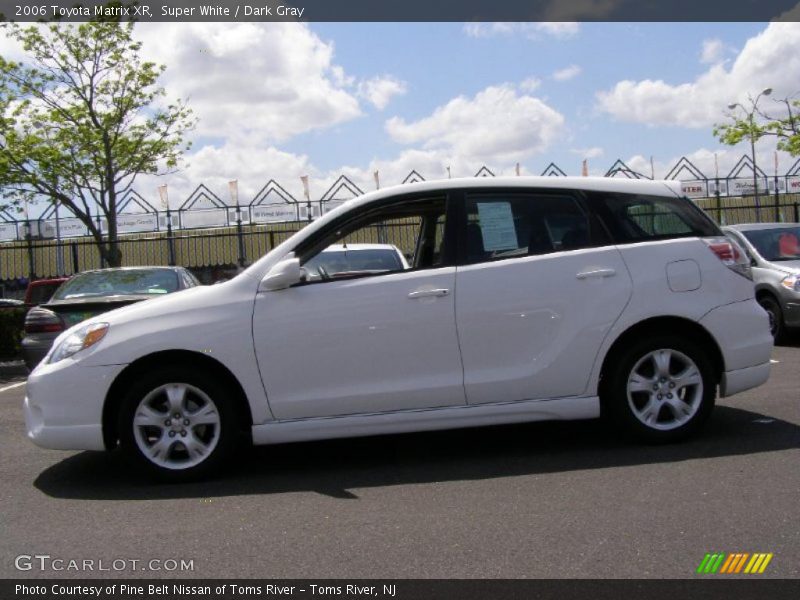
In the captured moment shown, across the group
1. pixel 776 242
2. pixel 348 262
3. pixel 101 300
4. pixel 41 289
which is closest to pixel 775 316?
pixel 776 242

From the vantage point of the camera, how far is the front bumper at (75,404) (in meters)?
5.14

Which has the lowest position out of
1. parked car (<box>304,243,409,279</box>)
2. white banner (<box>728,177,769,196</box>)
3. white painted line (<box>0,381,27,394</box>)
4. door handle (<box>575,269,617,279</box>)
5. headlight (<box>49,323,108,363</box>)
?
white painted line (<box>0,381,27,394</box>)

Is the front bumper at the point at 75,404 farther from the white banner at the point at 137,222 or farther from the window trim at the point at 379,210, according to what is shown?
the white banner at the point at 137,222

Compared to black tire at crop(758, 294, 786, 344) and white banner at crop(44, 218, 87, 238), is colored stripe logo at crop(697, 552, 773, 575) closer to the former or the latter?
black tire at crop(758, 294, 786, 344)

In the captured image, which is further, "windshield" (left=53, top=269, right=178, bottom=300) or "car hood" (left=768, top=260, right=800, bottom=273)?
"car hood" (left=768, top=260, right=800, bottom=273)

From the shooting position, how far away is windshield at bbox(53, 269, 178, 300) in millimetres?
9250

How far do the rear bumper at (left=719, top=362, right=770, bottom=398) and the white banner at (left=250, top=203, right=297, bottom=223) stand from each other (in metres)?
28.5

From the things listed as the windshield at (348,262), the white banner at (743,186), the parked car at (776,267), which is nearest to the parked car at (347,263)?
the windshield at (348,262)

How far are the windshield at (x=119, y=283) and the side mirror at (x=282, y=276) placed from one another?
13.9ft

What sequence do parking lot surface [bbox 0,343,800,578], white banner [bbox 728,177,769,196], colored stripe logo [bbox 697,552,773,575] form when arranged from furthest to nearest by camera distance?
white banner [bbox 728,177,769,196] < parking lot surface [bbox 0,343,800,578] < colored stripe logo [bbox 697,552,773,575]

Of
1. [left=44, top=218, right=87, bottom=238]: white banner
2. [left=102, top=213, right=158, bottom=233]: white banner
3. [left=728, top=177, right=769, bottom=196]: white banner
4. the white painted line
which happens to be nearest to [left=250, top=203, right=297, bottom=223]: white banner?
[left=102, top=213, right=158, bottom=233]: white banner

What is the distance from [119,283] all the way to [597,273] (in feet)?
19.1

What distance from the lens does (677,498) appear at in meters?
4.48
